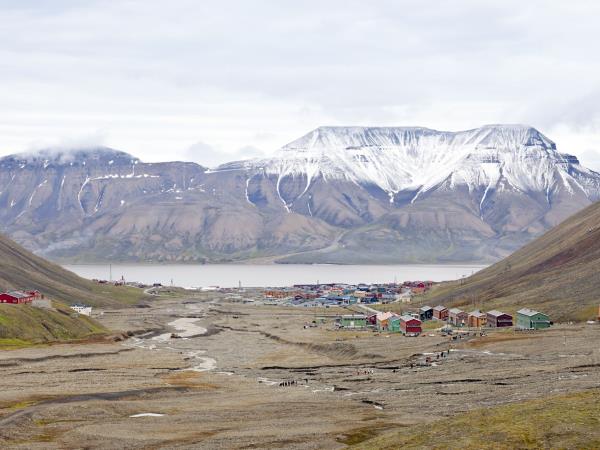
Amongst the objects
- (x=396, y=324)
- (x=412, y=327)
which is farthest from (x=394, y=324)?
(x=412, y=327)

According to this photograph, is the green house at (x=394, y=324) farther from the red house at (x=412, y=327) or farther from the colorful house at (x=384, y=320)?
the red house at (x=412, y=327)

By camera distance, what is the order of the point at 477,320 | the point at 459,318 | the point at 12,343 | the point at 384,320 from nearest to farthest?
the point at 12,343 < the point at 477,320 < the point at 459,318 < the point at 384,320

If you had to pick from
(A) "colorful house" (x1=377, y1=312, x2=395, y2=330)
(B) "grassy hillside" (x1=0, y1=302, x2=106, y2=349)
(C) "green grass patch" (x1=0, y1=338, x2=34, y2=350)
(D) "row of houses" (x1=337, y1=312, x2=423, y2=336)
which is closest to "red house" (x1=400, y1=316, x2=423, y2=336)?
(D) "row of houses" (x1=337, y1=312, x2=423, y2=336)

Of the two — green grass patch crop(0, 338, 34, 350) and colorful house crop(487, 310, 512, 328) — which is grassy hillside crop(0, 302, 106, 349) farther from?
colorful house crop(487, 310, 512, 328)

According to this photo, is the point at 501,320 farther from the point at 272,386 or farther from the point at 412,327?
the point at 272,386

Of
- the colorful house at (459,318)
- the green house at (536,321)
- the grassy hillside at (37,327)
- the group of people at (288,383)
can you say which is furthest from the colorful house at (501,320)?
the grassy hillside at (37,327)

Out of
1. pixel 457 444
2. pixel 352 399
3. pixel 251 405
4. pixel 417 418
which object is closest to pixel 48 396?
pixel 251 405
